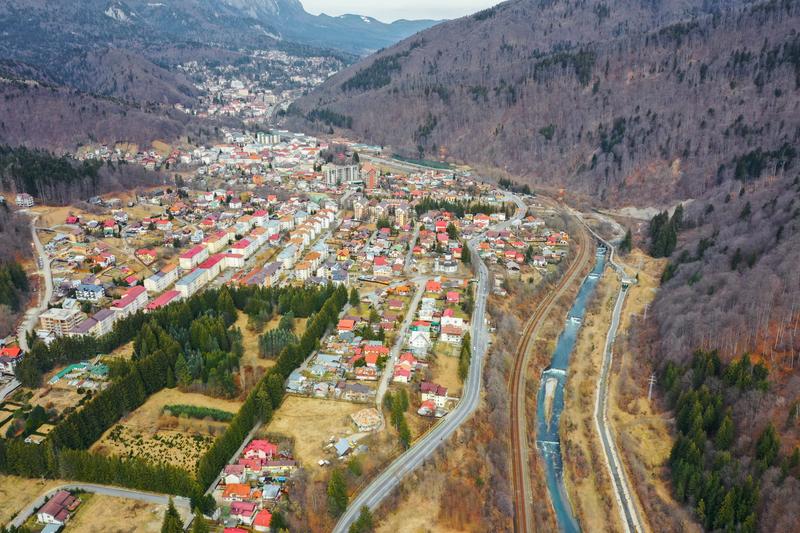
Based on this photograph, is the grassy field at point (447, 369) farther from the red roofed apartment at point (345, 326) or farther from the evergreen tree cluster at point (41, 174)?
the evergreen tree cluster at point (41, 174)

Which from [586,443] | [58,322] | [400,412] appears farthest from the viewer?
[58,322]

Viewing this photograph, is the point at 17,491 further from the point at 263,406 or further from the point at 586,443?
the point at 586,443

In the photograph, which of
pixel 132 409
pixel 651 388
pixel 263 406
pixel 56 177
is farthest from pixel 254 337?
pixel 56 177

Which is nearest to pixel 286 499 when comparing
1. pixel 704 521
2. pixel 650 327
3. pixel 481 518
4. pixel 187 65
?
pixel 481 518

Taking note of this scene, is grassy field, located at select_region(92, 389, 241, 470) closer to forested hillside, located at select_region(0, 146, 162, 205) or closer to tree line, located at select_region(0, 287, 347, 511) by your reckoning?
tree line, located at select_region(0, 287, 347, 511)

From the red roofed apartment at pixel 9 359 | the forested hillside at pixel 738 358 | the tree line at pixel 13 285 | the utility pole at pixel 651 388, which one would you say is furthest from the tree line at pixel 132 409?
the forested hillside at pixel 738 358

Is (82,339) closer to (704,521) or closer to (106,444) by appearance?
(106,444)
